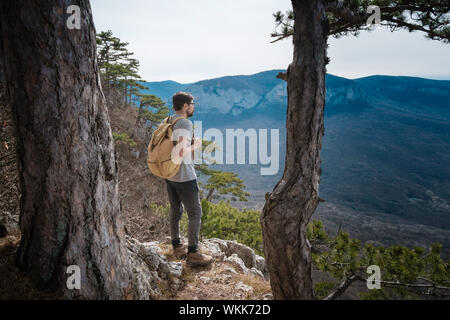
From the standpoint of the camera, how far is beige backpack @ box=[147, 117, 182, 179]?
8.67ft

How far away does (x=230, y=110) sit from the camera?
7475 inches

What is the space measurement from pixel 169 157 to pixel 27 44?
1494 mm

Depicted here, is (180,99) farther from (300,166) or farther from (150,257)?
(150,257)

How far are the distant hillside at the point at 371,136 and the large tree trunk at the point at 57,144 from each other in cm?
7630

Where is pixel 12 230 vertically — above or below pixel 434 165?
above

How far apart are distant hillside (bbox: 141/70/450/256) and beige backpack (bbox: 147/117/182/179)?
75280mm

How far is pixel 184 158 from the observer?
2.66 m

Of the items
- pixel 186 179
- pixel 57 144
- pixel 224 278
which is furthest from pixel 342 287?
pixel 57 144

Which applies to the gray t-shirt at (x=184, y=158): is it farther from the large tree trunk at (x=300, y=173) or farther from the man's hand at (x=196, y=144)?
the large tree trunk at (x=300, y=173)

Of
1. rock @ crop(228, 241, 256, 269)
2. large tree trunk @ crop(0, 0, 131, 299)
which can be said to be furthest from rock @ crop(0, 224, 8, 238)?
rock @ crop(228, 241, 256, 269)

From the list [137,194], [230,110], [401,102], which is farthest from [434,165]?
[137,194]

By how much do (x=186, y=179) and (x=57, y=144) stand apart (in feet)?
4.62

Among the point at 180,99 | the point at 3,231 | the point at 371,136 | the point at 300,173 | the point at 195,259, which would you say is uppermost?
the point at 180,99

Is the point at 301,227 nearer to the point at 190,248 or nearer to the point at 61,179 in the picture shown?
the point at 190,248
